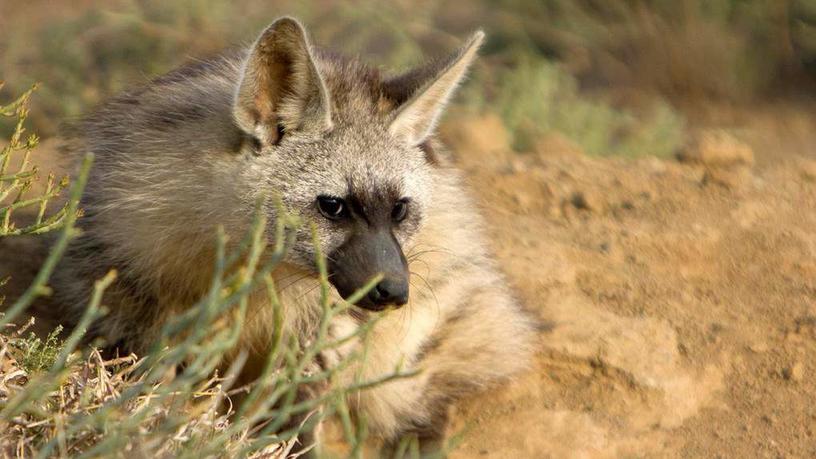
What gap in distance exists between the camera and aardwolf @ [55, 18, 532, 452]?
3928 mm

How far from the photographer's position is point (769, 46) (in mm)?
9469

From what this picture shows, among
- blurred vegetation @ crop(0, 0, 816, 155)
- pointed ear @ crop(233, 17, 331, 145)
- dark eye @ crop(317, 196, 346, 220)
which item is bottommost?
blurred vegetation @ crop(0, 0, 816, 155)

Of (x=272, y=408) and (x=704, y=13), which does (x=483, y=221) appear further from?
(x=704, y=13)

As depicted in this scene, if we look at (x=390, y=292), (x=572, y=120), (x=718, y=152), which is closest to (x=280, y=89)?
(x=390, y=292)

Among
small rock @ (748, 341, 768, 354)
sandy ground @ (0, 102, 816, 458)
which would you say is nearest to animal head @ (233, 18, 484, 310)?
sandy ground @ (0, 102, 816, 458)

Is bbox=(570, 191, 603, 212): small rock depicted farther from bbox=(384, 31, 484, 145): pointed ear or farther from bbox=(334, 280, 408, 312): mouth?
bbox=(334, 280, 408, 312): mouth

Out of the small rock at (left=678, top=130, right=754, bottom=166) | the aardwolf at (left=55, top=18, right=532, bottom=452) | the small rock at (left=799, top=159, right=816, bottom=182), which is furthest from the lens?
the small rock at (left=678, top=130, right=754, bottom=166)

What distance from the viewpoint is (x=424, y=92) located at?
4164 millimetres

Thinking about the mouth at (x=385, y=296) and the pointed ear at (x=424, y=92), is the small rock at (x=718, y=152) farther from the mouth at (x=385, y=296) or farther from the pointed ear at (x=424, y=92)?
the mouth at (x=385, y=296)

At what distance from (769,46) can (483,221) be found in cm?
534

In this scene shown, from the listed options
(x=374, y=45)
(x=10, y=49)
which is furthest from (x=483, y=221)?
(x=10, y=49)

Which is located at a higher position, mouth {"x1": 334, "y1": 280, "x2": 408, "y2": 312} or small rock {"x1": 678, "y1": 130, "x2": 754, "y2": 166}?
mouth {"x1": 334, "y1": 280, "x2": 408, "y2": 312}

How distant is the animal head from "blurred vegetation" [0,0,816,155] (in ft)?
10.3

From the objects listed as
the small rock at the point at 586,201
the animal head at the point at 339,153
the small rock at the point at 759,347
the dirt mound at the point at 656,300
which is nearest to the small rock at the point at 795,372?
the dirt mound at the point at 656,300
